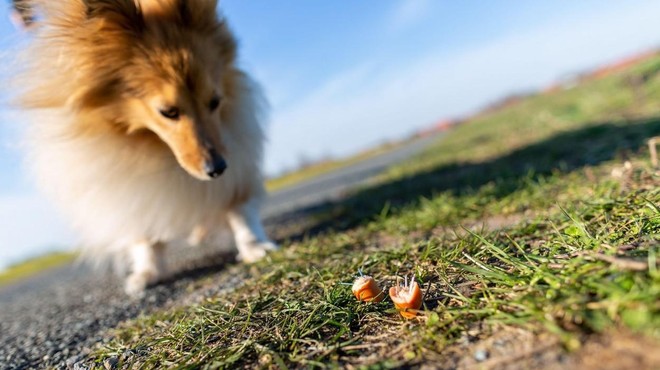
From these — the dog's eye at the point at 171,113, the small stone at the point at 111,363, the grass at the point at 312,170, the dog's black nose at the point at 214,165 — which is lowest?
the grass at the point at 312,170

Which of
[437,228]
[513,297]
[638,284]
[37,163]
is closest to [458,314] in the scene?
[513,297]

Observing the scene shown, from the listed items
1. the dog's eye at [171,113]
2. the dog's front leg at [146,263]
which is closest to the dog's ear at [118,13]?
the dog's eye at [171,113]

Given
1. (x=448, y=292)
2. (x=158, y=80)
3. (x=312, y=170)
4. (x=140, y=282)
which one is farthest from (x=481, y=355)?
(x=312, y=170)

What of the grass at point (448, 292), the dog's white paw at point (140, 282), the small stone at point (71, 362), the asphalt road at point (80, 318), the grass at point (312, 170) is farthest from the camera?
the grass at point (312, 170)

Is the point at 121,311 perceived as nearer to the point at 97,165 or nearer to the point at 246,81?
the point at 97,165

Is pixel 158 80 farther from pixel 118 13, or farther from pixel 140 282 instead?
pixel 140 282

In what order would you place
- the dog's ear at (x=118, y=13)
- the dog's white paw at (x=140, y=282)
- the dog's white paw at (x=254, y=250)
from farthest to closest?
the dog's white paw at (x=140, y=282)
the dog's white paw at (x=254, y=250)
the dog's ear at (x=118, y=13)

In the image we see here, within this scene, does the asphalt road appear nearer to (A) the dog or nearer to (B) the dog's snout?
(A) the dog

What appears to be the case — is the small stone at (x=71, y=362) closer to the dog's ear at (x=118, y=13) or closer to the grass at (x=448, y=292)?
the grass at (x=448, y=292)
